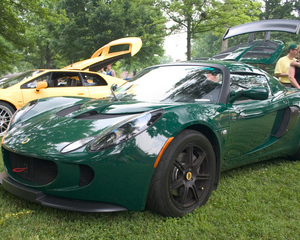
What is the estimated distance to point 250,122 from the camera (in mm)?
3076

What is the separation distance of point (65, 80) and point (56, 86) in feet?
1.00

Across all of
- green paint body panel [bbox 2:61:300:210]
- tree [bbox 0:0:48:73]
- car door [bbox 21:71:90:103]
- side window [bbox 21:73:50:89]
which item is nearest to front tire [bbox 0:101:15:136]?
car door [bbox 21:71:90:103]

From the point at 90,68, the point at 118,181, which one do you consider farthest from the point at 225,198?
the point at 90,68

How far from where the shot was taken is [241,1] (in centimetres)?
1573

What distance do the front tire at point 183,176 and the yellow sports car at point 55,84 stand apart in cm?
439

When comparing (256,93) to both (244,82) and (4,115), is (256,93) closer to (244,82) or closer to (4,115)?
(244,82)

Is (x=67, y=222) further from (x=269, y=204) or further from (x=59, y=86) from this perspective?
(x=59, y=86)

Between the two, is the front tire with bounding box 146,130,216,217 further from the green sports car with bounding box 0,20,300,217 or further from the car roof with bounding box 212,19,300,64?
the car roof with bounding box 212,19,300,64

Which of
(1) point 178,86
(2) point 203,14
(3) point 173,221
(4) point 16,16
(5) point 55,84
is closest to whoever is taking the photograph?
(3) point 173,221

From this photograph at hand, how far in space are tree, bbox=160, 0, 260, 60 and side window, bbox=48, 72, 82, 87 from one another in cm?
1012

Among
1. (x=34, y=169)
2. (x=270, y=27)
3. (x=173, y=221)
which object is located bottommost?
(x=173, y=221)

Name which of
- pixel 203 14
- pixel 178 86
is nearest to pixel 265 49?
pixel 178 86

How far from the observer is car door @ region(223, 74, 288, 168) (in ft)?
9.63

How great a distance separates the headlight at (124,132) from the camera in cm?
211
